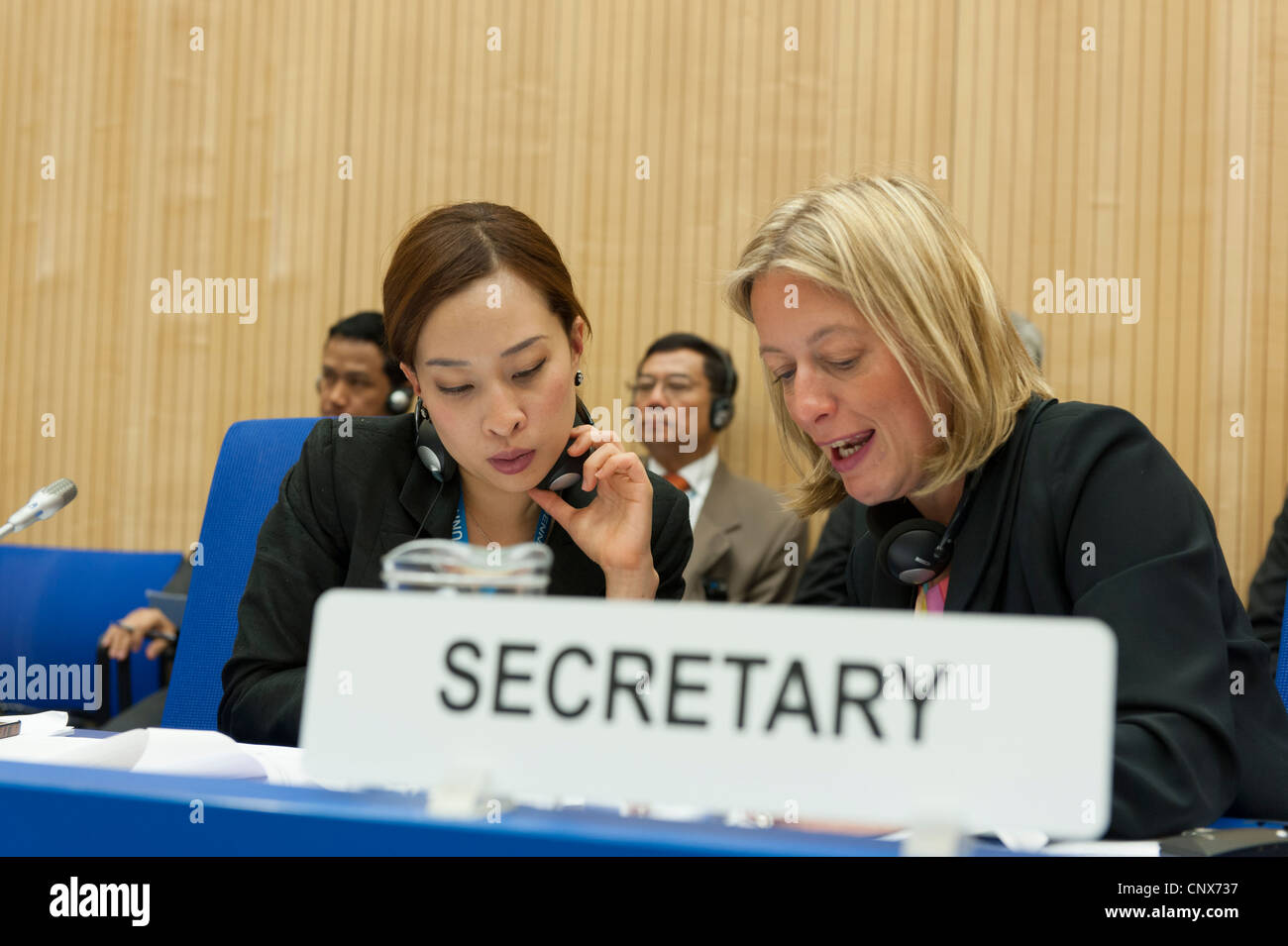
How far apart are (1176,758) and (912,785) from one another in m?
0.38

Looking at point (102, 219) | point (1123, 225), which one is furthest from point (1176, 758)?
point (102, 219)

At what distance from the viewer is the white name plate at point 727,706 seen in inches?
24.5

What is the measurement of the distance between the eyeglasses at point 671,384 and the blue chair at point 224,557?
1.66m

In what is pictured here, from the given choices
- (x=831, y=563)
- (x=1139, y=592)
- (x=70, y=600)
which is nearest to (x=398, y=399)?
(x=70, y=600)

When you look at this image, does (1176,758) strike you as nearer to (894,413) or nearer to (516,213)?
(894,413)

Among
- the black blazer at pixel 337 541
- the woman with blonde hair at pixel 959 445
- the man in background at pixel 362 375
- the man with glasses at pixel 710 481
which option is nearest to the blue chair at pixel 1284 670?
the woman with blonde hair at pixel 959 445

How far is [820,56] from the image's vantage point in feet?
12.2

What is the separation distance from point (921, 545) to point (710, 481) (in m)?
2.26

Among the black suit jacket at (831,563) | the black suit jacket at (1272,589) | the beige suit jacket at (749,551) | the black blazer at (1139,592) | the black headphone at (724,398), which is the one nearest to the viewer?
the black blazer at (1139,592)

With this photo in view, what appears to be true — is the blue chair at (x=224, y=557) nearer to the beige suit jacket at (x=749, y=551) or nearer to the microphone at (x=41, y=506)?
the microphone at (x=41, y=506)

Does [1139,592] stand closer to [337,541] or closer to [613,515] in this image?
[613,515]

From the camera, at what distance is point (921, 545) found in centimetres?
125

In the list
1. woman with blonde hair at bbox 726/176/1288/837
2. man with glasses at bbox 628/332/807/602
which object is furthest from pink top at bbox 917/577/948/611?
man with glasses at bbox 628/332/807/602

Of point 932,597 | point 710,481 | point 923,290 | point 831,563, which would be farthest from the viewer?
point 710,481
